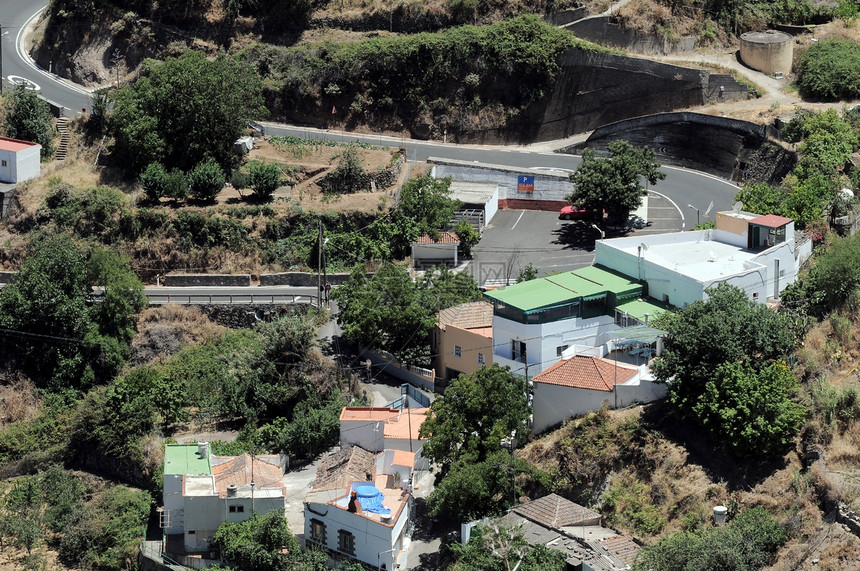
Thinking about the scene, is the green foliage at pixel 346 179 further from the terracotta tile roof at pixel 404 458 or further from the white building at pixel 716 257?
the terracotta tile roof at pixel 404 458

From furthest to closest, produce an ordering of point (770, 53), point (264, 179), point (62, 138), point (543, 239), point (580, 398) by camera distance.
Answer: point (770, 53)
point (62, 138)
point (264, 179)
point (543, 239)
point (580, 398)

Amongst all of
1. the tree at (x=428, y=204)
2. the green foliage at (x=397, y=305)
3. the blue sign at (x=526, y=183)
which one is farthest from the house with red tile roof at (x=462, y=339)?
the blue sign at (x=526, y=183)

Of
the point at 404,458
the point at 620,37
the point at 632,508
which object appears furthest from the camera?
the point at 620,37

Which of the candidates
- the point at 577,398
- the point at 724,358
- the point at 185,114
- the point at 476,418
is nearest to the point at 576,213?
the point at 577,398

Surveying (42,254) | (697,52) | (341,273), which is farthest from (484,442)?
(697,52)

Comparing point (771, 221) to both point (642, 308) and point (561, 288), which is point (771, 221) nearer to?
point (642, 308)

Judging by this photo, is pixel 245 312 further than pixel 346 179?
No

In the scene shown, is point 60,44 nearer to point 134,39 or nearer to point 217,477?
point 134,39

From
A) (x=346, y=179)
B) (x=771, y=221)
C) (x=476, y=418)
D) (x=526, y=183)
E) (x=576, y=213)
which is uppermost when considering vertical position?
(x=771, y=221)
